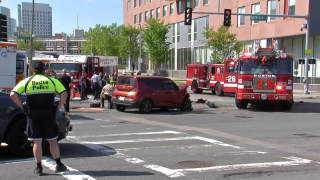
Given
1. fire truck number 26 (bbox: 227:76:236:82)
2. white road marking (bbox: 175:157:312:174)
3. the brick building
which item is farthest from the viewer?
the brick building

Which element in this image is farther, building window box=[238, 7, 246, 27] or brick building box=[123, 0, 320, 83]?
building window box=[238, 7, 246, 27]

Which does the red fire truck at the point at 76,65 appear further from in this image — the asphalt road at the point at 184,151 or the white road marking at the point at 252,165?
the white road marking at the point at 252,165

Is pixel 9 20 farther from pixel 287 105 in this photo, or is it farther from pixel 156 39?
pixel 287 105

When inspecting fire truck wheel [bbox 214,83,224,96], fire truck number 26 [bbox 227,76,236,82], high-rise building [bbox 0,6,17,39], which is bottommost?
fire truck wheel [bbox 214,83,224,96]

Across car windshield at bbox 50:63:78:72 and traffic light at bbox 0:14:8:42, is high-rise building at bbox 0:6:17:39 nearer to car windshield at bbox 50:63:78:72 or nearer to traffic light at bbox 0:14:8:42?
car windshield at bbox 50:63:78:72

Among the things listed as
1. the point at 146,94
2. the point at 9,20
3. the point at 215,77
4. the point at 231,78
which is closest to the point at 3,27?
the point at 146,94

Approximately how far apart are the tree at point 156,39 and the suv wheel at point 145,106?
38691 mm

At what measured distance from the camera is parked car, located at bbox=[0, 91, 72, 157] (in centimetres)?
761

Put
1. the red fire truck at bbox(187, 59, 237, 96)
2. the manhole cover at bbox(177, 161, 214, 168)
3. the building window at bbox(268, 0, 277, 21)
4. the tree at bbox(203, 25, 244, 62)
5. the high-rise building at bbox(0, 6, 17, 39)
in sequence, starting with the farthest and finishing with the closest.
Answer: the high-rise building at bbox(0, 6, 17, 39), the tree at bbox(203, 25, 244, 62), the building window at bbox(268, 0, 277, 21), the red fire truck at bbox(187, 59, 237, 96), the manhole cover at bbox(177, 161, 214, 168)

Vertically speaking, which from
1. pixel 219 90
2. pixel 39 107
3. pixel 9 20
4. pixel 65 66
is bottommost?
pixel 219 90

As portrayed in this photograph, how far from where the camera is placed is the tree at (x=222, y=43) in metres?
40.1

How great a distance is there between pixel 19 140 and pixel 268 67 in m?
13.6

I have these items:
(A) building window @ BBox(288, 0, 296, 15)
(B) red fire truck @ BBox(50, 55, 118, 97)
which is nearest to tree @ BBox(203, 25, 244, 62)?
(A) building window @ BBox(288, 0, 296, 15)

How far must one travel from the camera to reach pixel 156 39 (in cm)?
5569
